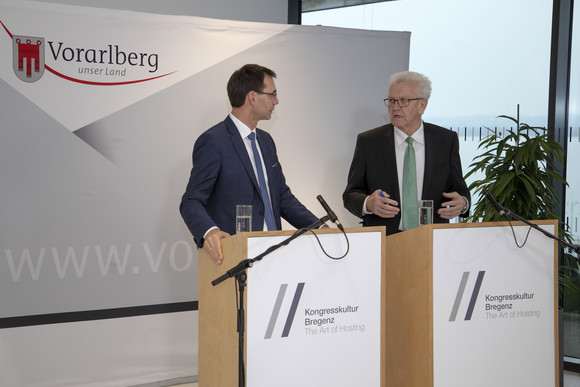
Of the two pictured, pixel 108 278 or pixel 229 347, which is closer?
pixel 229 347

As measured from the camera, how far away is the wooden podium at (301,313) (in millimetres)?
2449

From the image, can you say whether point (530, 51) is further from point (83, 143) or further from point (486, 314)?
point (83, 143)

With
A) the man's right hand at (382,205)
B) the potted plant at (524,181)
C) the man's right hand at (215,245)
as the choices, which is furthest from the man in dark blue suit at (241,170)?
the potted plant at (524,181)

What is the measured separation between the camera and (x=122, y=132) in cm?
432

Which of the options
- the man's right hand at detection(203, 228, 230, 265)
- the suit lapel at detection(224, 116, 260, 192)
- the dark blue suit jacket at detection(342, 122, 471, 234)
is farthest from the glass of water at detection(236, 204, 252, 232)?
the dark blue suit jacket at detection(342, 122, 471, 234)

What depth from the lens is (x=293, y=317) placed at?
250 centimetres

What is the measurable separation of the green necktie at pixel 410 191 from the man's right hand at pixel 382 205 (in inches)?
6.9

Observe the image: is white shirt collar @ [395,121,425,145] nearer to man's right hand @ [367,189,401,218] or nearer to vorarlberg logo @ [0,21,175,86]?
man's right hand @ [367,189,401,218]

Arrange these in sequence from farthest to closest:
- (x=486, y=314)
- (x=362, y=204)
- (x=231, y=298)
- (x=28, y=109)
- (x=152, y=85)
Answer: (x=152, y=85) → (x=28, y=109) → (x=362, y=204) → (x=486, y=314) → (x=231, y=298)

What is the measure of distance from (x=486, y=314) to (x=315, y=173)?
7.42ft

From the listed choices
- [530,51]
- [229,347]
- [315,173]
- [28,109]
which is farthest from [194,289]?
[530,51]

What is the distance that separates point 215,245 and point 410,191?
1.38 meters

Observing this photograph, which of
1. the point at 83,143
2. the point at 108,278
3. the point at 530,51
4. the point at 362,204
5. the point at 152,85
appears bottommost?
the point at 108,278

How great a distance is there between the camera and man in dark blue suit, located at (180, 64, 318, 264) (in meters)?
3.07
